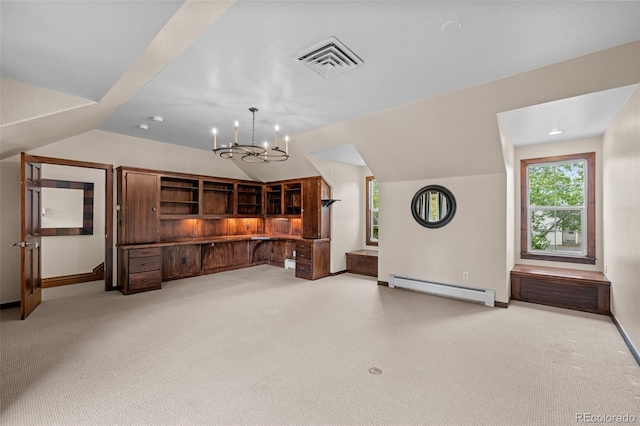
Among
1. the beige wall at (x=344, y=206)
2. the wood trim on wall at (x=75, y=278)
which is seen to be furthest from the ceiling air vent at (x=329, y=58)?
the wood trim on wall at (x=75, y=278)

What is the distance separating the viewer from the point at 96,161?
205 inches

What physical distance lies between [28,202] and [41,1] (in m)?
3.42

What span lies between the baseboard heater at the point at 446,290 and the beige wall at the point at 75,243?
6.52 metres

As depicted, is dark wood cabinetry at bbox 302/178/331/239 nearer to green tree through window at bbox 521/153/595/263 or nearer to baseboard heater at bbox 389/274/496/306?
baseboard heater at bbox 389/274/496/306

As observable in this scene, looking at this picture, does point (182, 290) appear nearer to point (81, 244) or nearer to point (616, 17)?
point (81, 244)

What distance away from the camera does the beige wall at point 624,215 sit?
9.26 ft

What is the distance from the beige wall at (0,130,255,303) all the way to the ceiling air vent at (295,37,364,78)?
4598 millimetres

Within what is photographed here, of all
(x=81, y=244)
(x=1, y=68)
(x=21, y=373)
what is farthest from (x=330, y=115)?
(x=81, y=244)

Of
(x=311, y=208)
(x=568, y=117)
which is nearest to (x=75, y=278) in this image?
(x=311, y=208)

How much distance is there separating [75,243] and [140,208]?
2.16 m

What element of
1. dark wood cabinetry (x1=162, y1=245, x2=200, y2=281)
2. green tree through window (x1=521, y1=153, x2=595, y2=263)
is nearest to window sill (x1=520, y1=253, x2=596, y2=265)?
green tree through window (x1=521, y1=153, x2=595, y2=263)

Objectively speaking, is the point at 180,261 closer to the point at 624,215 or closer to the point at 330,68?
the point at 330,68

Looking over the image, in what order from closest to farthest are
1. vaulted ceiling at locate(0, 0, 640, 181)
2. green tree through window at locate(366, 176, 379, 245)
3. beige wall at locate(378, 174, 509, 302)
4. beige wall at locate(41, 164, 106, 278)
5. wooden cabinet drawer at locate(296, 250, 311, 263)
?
vaulted ceiling at locate(0, 0, 640, 181), beige wall at locate(378, 174, 509, 302), beige wall at locate(41, 164, 106, 278), wooden cabinet drawer at locate(296, 250, 311, 263), green tree through window at locate(366, 176, 379, 245)

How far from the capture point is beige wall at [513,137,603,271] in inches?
182
